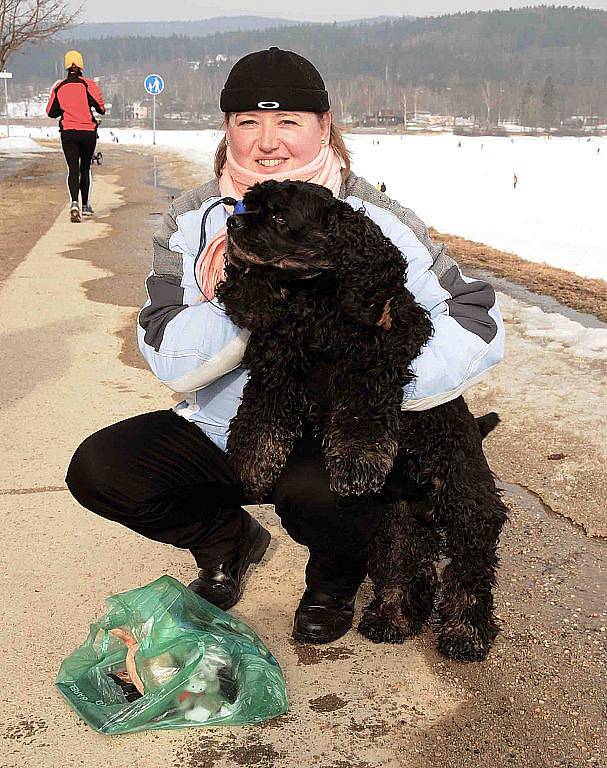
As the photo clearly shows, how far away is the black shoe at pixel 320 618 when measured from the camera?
2.86m

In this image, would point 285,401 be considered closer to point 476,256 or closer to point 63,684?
point 63,684

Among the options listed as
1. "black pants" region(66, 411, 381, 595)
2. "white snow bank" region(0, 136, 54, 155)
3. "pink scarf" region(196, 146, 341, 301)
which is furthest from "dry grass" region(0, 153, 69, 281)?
"white snow bank" region(0, 136, 54, 155)

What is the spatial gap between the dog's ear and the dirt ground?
3.57 ft

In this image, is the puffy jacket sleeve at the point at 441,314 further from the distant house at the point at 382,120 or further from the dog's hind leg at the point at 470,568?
the distant house at the point at 382,120

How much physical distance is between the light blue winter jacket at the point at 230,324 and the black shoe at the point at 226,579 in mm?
454

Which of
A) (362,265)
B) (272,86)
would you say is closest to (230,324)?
(362,265)

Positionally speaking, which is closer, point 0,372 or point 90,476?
point 90,476

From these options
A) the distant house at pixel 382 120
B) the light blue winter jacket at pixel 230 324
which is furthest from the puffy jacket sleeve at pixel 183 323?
the distant house at pixel 382 120

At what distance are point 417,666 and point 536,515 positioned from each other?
1.23 m

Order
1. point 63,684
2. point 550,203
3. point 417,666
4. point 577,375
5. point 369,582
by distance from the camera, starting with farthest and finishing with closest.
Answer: point 550,203 < point 577,375 < point 369,582 < point 417,666 < point 63,684

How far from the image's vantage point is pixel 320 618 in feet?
9.40

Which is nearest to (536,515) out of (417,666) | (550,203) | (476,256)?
(417,666)

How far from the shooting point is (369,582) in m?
3.29

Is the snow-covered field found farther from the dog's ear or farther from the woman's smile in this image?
the dog's ear
